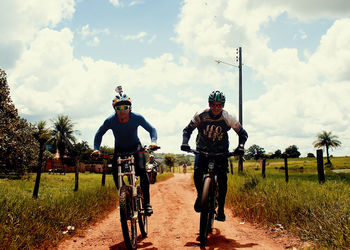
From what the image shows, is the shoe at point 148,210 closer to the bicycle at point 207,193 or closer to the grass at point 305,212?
the bicycle at point 207,193

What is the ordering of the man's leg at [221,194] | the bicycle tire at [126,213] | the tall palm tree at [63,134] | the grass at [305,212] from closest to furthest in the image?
the grass at [305,212] < the bicycle tire at [126,213] < the man's leg at [221,194] < the tall palm tree at [63,134]

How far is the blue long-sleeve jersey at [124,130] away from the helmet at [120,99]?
12.4 inches

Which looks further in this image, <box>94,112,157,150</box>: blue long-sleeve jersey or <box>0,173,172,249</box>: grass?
<box>94,112,157,150</box>: blue long-sleeve jersey

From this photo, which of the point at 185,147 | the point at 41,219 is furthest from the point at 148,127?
the point at 41,219

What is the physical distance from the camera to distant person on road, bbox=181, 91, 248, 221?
4770 millimetres

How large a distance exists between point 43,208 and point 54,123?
79230 millimetres

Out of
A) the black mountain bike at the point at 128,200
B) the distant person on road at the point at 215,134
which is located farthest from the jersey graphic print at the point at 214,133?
the black mountain bike at the point at 128,200

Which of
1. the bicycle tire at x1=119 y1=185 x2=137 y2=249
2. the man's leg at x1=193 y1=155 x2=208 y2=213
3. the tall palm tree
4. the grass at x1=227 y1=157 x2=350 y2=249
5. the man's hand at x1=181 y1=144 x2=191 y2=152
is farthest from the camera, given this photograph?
the tall palm tree

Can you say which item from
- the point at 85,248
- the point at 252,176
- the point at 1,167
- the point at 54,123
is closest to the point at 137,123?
the point at 85,248

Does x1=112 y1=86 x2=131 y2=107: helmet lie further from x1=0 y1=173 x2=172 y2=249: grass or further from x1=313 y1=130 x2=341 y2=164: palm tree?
x1=313 y1=130 x2=341 y2=164: palm tree

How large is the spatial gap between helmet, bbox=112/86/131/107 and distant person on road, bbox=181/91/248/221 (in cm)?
122

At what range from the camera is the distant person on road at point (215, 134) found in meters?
4.77

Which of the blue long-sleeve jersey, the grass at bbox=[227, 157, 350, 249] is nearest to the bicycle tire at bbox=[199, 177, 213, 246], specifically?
the blue long-sleeve jersey

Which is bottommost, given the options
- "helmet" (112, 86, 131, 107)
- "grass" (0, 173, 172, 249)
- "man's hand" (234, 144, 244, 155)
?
"grass" (0, 173, 172, 249)
